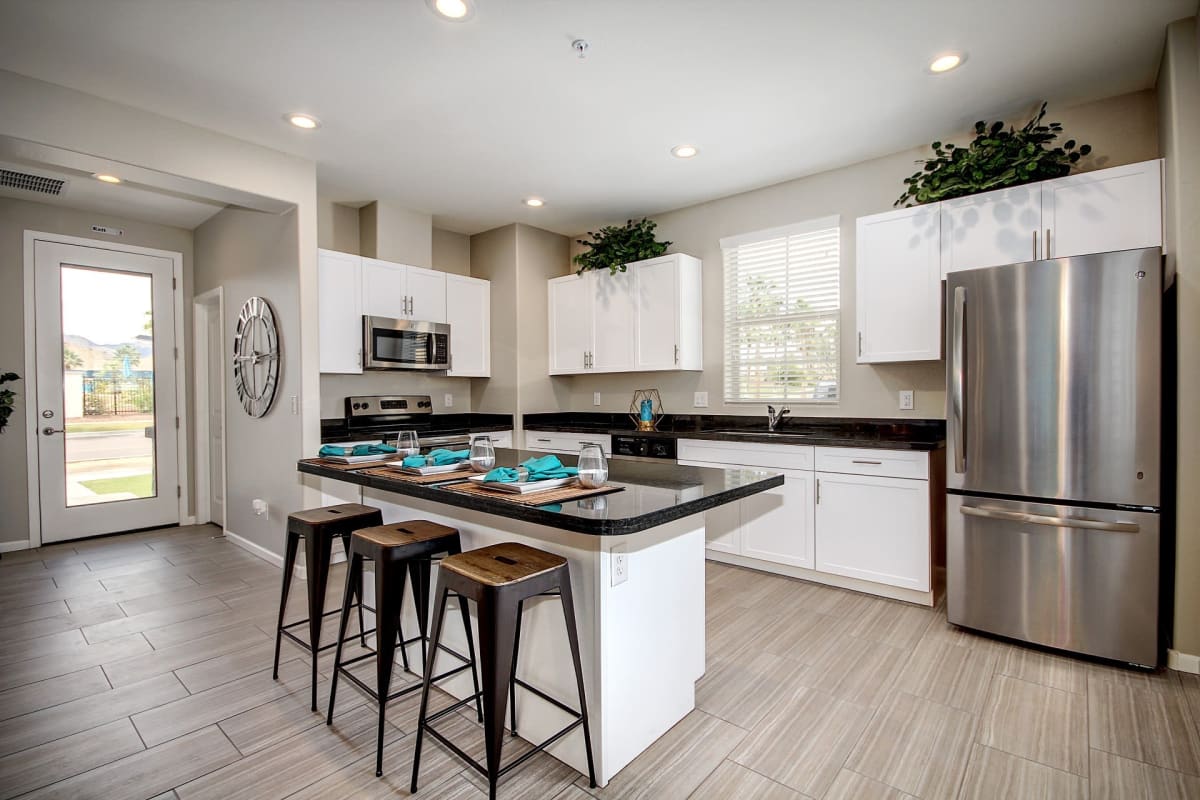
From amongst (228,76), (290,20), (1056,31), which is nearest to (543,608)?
(290,20)

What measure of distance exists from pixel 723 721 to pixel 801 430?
238 cm

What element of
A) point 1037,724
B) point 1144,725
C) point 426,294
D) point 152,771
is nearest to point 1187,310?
point 1144,725

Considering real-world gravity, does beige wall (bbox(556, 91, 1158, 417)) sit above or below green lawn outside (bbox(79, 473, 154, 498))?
above

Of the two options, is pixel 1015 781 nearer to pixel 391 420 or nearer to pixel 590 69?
pixel 590 69

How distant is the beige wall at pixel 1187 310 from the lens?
2326mm

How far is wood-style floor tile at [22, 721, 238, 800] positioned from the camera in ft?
5.67

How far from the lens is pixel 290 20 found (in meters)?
2.29

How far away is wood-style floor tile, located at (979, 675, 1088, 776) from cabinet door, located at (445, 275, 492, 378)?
13.7ft

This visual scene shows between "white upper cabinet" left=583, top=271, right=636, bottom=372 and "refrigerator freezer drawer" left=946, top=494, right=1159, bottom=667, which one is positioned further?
"white upper cabinet" left=583, top=271, right=636, bottom=372

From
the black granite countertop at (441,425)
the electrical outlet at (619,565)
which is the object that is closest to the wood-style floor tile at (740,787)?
the electrical outlet at (619,565)

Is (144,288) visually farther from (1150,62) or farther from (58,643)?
(1150,62)


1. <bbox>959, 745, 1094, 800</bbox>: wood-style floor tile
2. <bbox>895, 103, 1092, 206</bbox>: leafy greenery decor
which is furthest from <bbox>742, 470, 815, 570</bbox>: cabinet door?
<bbox>895, 103, 1092, 206</bbox>: leafy greenery decor

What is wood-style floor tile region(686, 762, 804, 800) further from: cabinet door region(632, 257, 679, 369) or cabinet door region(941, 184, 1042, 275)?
cabinet door region(632, 257, 679, 369)

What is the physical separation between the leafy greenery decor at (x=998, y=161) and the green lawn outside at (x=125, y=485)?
20.5 ft
